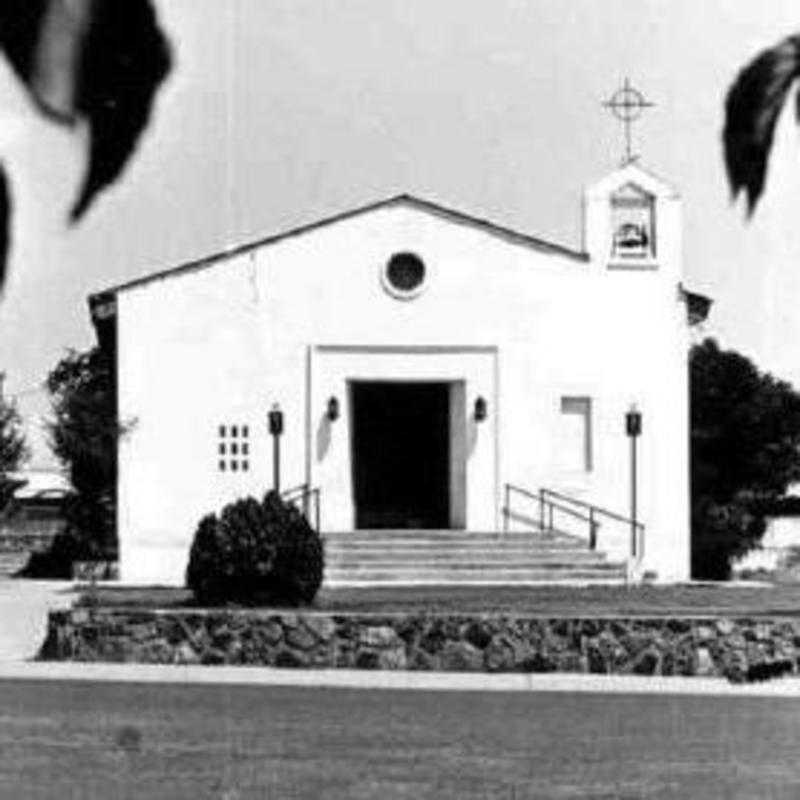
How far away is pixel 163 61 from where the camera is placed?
111cm

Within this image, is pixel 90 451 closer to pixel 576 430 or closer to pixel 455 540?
pixel 455 540

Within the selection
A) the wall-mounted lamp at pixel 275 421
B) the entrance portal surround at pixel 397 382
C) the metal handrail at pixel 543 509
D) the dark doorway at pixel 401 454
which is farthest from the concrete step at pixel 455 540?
the wall-mounted lamp at pixel 275 421

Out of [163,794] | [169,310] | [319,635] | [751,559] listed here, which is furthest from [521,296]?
[163,794]

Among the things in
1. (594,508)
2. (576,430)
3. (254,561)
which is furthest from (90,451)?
(254,561)

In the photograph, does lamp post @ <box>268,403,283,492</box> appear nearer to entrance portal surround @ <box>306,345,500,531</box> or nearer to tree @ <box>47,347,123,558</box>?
entrance portal surround @ <box>306,345,500,531</box>

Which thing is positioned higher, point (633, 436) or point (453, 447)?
point (633, 436)

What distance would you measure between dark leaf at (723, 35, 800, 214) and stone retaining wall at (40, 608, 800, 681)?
64.6 ft

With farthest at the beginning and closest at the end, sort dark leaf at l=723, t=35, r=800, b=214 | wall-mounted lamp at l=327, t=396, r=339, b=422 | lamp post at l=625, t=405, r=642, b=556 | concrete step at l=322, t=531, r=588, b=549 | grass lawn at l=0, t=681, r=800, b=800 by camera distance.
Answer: lamp post at l=625, t=405, r=642, b=556 → wall-mounted lamp at l=327, t=396, r=339, b=422 → concrete step at l=322, t=531, r=588, b=549 → grass lawn at l=0, t=681, r=800, b=800 → dark leaf at l=723, t=35, r=800, b=214

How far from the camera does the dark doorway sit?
34562mm

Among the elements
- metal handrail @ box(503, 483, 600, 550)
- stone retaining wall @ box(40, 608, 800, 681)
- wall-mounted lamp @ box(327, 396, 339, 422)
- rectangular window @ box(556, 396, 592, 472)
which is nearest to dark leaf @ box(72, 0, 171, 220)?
stone retaining wall @ box(40, 608, 800, 681)

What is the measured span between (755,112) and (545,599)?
81.8 feet

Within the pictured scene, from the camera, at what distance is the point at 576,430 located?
1364 inches

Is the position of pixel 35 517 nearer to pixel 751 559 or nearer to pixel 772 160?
pixel 751 559

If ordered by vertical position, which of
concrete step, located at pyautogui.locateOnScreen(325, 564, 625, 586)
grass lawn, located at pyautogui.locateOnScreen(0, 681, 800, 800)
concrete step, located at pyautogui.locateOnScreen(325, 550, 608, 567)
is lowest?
grass lawn, located at pyautogui.locateOnScreen(0, 681, 800, 800)
